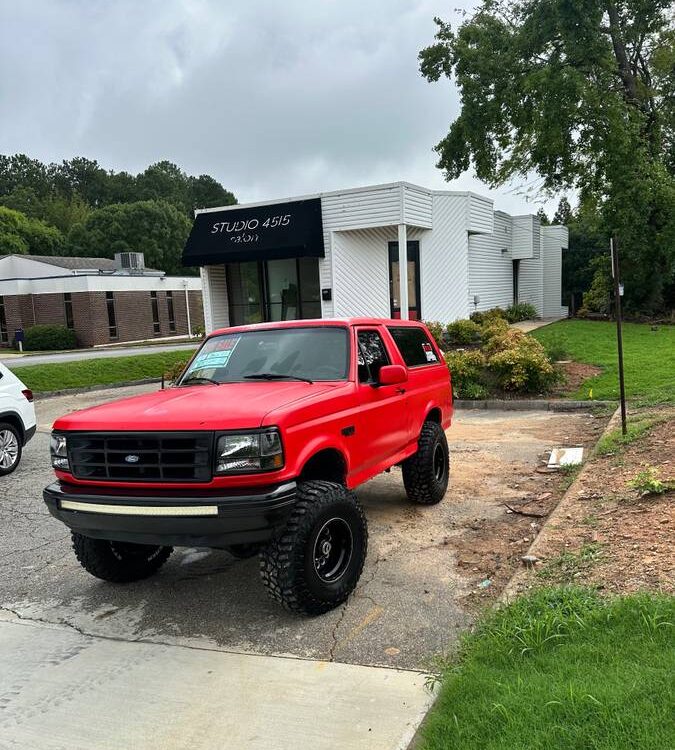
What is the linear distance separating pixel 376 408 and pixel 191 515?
1.91 m

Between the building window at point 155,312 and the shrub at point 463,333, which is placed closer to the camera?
the shrub at point 463,333

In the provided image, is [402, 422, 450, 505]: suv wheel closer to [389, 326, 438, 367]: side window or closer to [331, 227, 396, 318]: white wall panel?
[389, 326, 438, 367]: side window

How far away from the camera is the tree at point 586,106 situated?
22438 millimetres

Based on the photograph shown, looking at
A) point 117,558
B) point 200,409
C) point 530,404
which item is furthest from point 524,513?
point 530,404

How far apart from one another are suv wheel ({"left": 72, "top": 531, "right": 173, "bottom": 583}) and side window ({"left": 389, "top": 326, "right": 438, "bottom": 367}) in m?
2.76

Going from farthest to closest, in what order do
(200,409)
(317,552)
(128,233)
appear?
(128,233), (317,552), (200,409)

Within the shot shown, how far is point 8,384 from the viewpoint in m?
8.77

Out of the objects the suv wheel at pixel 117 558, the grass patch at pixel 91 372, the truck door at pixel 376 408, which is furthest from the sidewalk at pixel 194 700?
the grass patch at pixel 91 372

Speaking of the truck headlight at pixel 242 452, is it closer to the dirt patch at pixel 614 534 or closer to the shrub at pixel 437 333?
the dirt patch at pixel 614 534

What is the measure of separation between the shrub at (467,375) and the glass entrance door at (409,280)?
258 inches

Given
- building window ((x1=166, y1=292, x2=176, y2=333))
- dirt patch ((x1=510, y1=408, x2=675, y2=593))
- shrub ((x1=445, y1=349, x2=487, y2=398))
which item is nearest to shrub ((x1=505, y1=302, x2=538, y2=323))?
shrub ((x1=445, y1=349, x2=487, y2=398))

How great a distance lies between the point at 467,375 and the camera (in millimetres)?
12945

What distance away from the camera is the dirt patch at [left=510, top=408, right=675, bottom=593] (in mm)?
3951

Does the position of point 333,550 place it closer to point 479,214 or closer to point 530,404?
point 530,404
